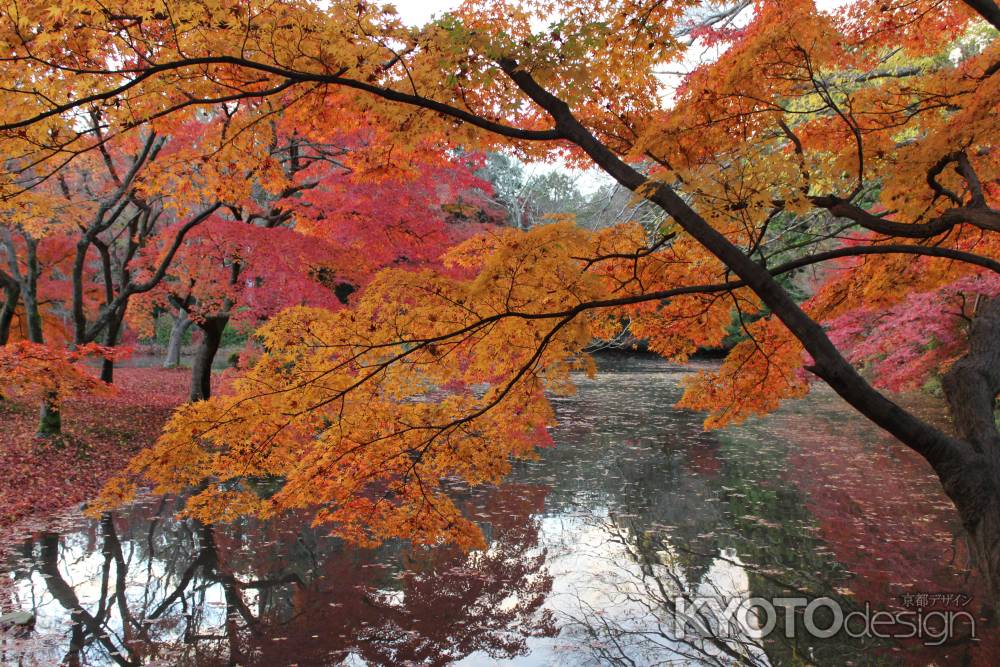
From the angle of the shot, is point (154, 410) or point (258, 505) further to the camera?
point (154, 410)

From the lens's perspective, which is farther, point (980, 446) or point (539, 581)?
point (539, 581)

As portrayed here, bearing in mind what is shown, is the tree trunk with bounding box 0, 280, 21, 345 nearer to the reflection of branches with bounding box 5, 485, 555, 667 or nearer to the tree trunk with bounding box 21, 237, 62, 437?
the tree trunk with bounding box 21, 237, 62, 437

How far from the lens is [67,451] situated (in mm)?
9203

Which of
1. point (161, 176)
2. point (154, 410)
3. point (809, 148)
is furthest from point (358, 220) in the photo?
point (154, 410)

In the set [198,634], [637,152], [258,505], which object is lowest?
[198,634]

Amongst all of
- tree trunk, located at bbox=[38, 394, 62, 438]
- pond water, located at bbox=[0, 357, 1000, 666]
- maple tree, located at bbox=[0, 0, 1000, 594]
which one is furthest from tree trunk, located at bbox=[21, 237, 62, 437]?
maple tree, located at bbox=[0, 0, 1000, 594]

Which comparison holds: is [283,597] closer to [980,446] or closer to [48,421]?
[980,446]

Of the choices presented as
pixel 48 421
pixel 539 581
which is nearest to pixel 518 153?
pixel 539 581

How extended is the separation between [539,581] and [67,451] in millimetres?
7546

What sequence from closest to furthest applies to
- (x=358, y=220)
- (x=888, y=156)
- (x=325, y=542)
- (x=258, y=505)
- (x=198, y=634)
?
(x=258, y=505) < (x=888, y=156) < (x=198, y=634) < (x=325, y=542) < (x=358, y=220)

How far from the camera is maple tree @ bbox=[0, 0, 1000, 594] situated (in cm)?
322

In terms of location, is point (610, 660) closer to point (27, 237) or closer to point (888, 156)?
point (888, 156)

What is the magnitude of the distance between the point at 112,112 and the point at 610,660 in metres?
4.64

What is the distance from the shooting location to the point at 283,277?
29.6 ft
